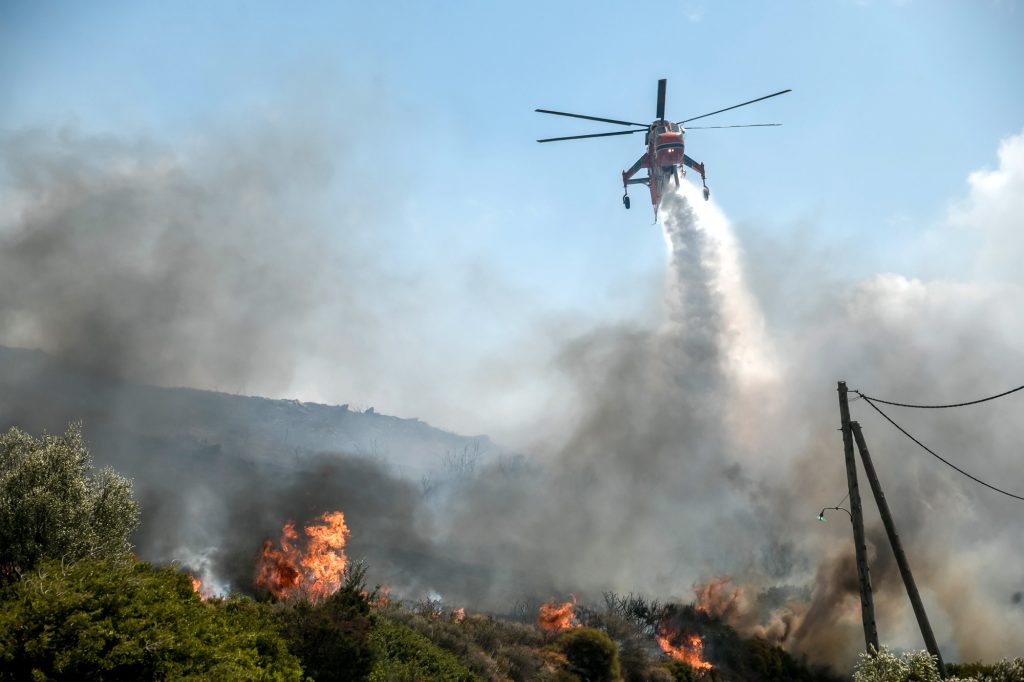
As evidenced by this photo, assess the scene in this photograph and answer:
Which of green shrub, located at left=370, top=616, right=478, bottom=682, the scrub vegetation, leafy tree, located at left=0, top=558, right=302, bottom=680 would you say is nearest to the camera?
leafy tree, located at left=0, top=558, right=302, bottom=680

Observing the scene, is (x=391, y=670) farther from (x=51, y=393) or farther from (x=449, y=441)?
(x=449, y=441)

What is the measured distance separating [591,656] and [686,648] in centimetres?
1852

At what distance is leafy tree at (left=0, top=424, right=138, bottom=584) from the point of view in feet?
52.0

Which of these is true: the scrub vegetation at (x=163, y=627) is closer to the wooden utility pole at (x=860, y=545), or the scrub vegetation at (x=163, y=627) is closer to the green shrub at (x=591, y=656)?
the green shrub at (x=591, y=656)

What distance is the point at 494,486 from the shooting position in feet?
245

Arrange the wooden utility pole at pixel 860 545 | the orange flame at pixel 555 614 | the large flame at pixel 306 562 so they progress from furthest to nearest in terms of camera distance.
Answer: the orange flame at pixel 555 614 → the large flame at pixel 306 562 → the wooden utility pole at pixel 860 545

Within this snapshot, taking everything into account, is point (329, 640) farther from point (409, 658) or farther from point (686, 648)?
point (686, 648)

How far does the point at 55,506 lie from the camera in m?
16.4

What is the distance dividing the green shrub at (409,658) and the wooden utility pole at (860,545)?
1286 centimetres

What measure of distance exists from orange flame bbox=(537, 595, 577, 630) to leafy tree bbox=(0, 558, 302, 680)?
35024mm

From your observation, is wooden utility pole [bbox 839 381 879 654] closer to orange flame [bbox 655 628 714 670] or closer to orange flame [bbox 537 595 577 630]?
orange flame [bbox 655 628 714 670]

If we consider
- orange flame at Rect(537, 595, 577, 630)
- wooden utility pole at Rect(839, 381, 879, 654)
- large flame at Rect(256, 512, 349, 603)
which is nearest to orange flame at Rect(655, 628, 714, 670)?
orange flame at Rect(537, 595, 577, 630)

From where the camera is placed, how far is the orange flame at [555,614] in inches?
1786

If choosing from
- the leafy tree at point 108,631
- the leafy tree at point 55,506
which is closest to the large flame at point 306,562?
the leafy tree at point 55,506
